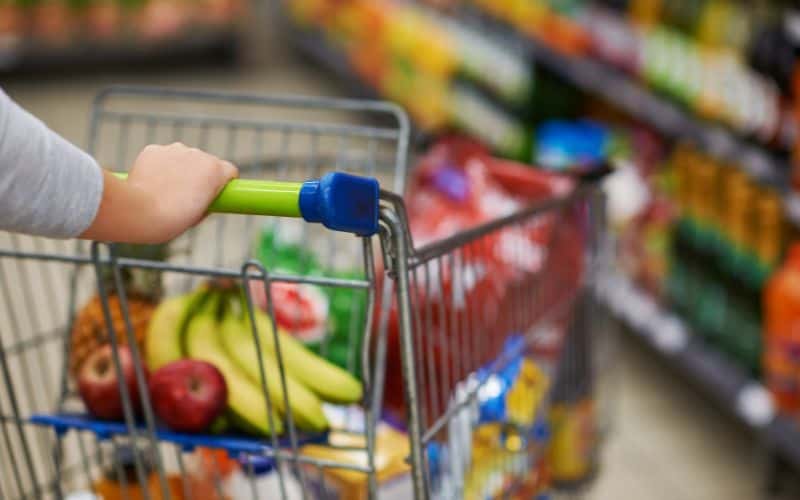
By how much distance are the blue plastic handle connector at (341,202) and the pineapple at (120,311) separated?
55 centimetres

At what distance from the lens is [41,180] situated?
960mm

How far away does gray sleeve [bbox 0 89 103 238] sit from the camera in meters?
0.93

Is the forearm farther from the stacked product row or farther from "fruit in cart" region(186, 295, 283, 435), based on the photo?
the stacked product row

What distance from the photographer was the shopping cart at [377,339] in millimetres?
1246

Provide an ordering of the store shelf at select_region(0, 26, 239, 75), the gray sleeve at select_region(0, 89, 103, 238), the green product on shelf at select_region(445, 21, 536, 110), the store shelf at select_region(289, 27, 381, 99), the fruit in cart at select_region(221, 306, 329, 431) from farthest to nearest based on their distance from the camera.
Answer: the store shelf at select_region(0, 26, 239, 75) < the store shelf at select_region(289, 27, 381, 99) < the green product on shelf at select_region(445, 21, 536, 110) < the fruit in cart at select_region(221, 306, 329, 431) < the gray sleeve at select_region(0, 89, 103, 238)

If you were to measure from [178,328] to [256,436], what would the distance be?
22cm

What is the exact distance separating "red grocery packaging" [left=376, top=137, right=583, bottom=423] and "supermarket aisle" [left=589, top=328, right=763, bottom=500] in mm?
841

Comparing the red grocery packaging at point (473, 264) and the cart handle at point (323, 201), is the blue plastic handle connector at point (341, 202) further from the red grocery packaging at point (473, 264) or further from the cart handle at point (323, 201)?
the red grocery packaging at point (473, 264)

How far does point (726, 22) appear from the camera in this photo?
282 centimetres

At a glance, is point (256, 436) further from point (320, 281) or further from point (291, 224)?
point (291, 224)

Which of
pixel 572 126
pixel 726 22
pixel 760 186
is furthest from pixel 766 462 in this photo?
pixel 572 126

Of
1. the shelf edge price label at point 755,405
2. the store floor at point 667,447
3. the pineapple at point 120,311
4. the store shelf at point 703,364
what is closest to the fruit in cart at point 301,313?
the pineapple at point 120,311

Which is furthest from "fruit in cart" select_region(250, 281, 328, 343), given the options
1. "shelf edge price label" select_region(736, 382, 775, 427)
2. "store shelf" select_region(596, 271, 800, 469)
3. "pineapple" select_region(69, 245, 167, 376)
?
"shelf edge price label" select_region(736, 382, 775, 427)

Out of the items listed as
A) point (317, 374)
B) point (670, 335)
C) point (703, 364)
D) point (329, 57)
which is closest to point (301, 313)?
point (317, 374)
